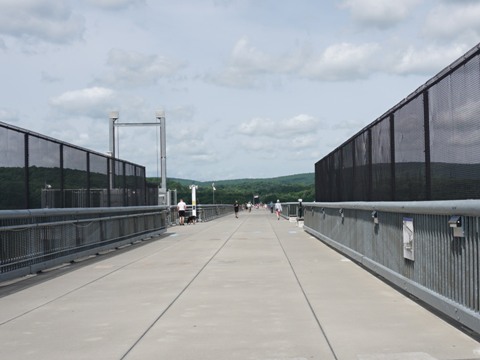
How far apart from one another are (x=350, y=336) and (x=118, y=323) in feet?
9.10

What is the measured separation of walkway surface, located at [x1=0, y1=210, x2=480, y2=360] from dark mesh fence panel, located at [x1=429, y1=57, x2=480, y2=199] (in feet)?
5.38

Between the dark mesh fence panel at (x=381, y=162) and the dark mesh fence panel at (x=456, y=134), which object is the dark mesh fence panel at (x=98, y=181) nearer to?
the dark mesh fence panel at (x=381, y=162)

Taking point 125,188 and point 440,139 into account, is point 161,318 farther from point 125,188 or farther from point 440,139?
point 125,188

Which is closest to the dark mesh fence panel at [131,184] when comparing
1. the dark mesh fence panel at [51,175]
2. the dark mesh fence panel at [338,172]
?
the dark mesh fence panel at [51,175]

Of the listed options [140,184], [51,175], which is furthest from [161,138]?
[51,175]

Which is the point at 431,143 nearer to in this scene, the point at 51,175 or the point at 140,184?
the point at 51,175

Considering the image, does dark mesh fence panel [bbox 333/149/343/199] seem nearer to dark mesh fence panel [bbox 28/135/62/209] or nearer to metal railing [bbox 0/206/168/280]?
metal railing [bbox 0/206/168/280]

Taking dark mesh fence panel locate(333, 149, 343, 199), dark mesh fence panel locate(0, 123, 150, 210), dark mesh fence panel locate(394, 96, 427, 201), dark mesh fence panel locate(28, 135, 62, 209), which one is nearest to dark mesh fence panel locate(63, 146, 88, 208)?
dark mesh fence panel locate(0, 123, 150, 210)

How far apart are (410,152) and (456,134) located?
2.51 m

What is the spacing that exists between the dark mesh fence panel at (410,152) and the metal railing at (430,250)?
43 centimetres

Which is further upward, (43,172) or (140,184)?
(43,172)

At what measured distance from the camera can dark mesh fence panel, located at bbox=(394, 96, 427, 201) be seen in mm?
9422

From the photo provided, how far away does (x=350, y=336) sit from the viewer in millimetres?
6621

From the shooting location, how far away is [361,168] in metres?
15.2
